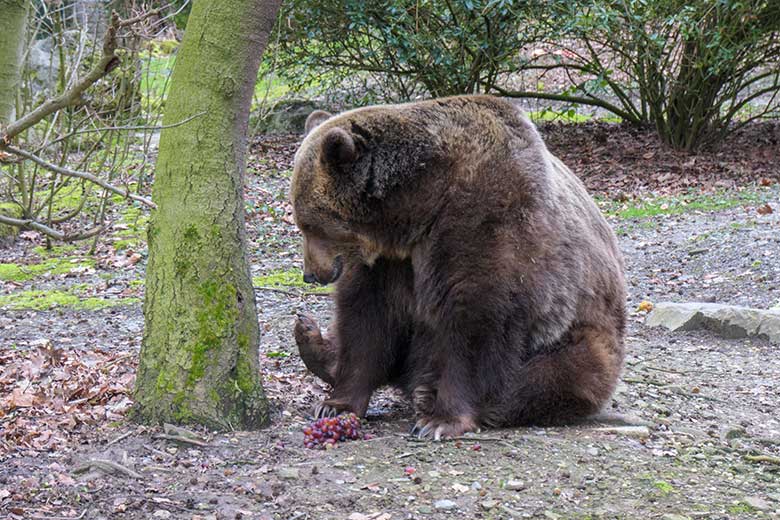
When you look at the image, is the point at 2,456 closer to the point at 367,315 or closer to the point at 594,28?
the point at 367,315

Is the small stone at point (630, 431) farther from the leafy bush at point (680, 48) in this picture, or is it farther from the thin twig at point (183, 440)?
the leafy bush at point (680, 48)

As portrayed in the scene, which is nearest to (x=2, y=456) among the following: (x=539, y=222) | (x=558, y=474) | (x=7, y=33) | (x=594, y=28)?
(x=558, y=474)

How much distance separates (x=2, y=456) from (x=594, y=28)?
40.0 ft

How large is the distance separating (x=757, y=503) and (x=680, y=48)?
13.1 m

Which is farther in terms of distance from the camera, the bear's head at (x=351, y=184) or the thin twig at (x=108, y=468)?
the bear's head at (x=351, y=184)

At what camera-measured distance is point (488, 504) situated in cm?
412

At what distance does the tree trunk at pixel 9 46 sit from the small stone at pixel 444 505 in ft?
17.4

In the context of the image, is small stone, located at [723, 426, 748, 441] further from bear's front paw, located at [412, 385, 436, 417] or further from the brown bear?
bear's front paw, located at [412, 385, 436, 417]

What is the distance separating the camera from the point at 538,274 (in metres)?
5.20

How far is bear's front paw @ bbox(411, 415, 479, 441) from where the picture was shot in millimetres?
5039

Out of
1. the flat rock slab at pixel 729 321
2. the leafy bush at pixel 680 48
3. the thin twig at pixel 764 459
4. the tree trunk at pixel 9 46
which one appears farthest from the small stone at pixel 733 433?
the leafy bush at pixel 680 48

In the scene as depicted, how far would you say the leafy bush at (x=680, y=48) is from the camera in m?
14.4

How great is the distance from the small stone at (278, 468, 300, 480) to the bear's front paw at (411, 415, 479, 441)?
3.09 feet

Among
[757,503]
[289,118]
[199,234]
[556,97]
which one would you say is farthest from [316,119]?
[289,118]
